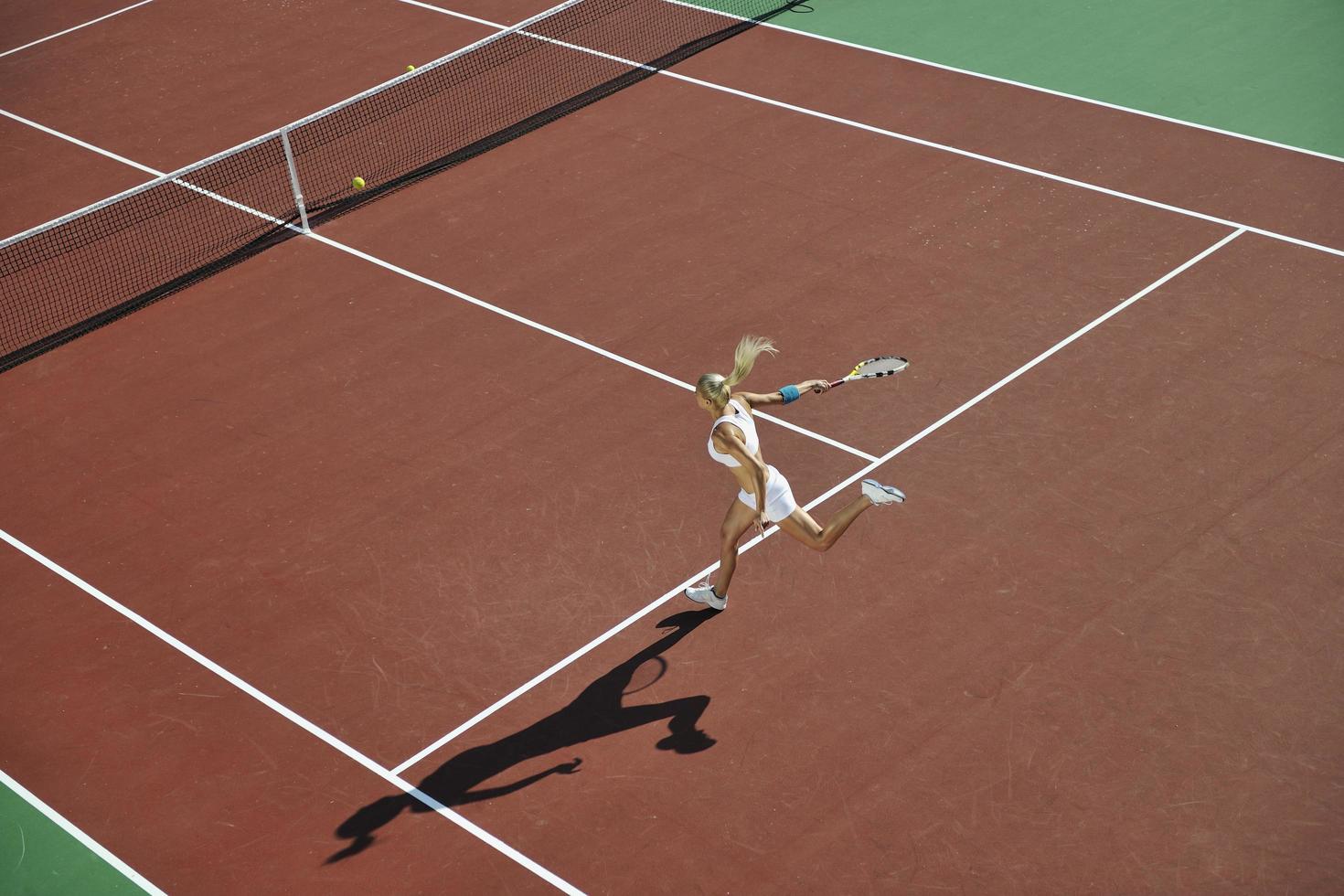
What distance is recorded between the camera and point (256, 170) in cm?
1767

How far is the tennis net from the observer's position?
→ 15.7 m

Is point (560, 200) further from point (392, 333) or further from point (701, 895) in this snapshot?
point (701, 895)

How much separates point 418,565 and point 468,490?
A: 97 centimetres

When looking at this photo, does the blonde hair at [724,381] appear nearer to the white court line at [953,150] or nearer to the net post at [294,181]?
the white court line at [953,150]

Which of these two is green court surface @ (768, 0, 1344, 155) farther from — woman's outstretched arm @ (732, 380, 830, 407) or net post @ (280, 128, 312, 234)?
woman's outstretched arm @ (732, 380, 830, 407)

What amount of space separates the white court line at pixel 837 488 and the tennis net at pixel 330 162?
23.0 feet

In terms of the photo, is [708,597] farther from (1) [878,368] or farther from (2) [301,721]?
(2) [301,721]

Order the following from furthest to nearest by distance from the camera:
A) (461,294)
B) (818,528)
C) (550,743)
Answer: (461,294)
(818,528)
(550,743)

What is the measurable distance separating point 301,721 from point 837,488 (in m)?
4.38

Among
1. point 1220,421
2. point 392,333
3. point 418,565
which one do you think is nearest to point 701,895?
point 418,565

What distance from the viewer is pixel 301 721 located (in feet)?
33.8

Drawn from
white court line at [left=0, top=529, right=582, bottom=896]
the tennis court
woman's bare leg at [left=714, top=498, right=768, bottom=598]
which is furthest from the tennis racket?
white court line at [left=0, top=529, right=582, bottom=896]

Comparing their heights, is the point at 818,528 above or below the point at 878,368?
below

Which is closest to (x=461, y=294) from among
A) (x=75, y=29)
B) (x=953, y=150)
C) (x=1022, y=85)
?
(x=953, y=150)
